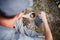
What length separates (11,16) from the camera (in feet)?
6.26

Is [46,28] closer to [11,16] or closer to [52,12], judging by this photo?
[52,12]

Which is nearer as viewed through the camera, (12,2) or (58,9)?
(12,2)

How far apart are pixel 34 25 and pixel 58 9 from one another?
330 millimetres

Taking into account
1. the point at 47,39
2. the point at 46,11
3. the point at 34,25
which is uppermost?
the point at 46,11

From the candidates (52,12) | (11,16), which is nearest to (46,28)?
(52,12)

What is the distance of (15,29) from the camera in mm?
1885

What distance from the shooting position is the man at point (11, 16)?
1875mm

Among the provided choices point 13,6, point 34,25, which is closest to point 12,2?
point 13,6

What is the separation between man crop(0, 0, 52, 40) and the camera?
1875 mm

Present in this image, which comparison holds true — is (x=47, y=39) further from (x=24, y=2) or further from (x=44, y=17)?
(x=24, y=2)

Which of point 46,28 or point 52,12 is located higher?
point 52,12

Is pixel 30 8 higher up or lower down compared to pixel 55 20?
higher up

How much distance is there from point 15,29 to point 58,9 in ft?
1.69

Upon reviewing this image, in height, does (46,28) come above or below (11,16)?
below
